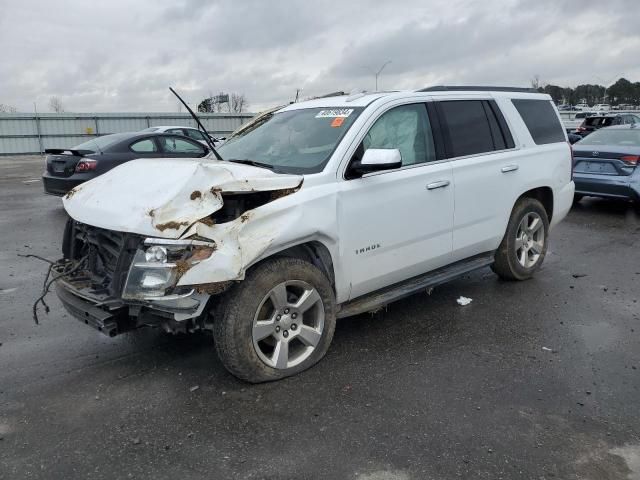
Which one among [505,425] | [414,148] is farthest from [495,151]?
[505,425]

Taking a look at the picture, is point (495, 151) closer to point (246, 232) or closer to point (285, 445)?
point (246, 232)

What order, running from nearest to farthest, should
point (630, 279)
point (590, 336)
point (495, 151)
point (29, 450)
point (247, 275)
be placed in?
point (29, 450), point (247, 275), point (590, 336), point (495, 151), point (630, 279)

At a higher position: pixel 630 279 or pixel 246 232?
pixel 246 232

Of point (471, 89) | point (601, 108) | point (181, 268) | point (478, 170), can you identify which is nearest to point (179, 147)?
point (471, 89)

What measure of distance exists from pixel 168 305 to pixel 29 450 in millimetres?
1061

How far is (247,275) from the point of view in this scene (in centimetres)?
343

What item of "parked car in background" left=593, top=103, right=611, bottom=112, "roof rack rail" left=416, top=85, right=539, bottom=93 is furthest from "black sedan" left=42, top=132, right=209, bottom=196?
"parked car in background" left=593, top=103, right=611, bottom=112

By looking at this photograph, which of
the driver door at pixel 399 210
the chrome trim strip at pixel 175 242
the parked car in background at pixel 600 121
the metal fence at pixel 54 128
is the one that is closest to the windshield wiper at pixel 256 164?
the driver door at pixel 399 210

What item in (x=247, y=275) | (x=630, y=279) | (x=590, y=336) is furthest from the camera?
(x=630, y=279)

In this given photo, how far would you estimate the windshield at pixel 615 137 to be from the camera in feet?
32.6

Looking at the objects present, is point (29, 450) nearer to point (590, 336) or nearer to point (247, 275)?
point (247, 275)

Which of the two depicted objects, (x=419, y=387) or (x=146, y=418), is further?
(x=419, y=387)

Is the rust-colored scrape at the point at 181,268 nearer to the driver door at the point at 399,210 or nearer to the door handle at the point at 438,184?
the driver door at the point at 399,210

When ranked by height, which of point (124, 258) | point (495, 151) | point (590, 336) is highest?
point (495, 151)
